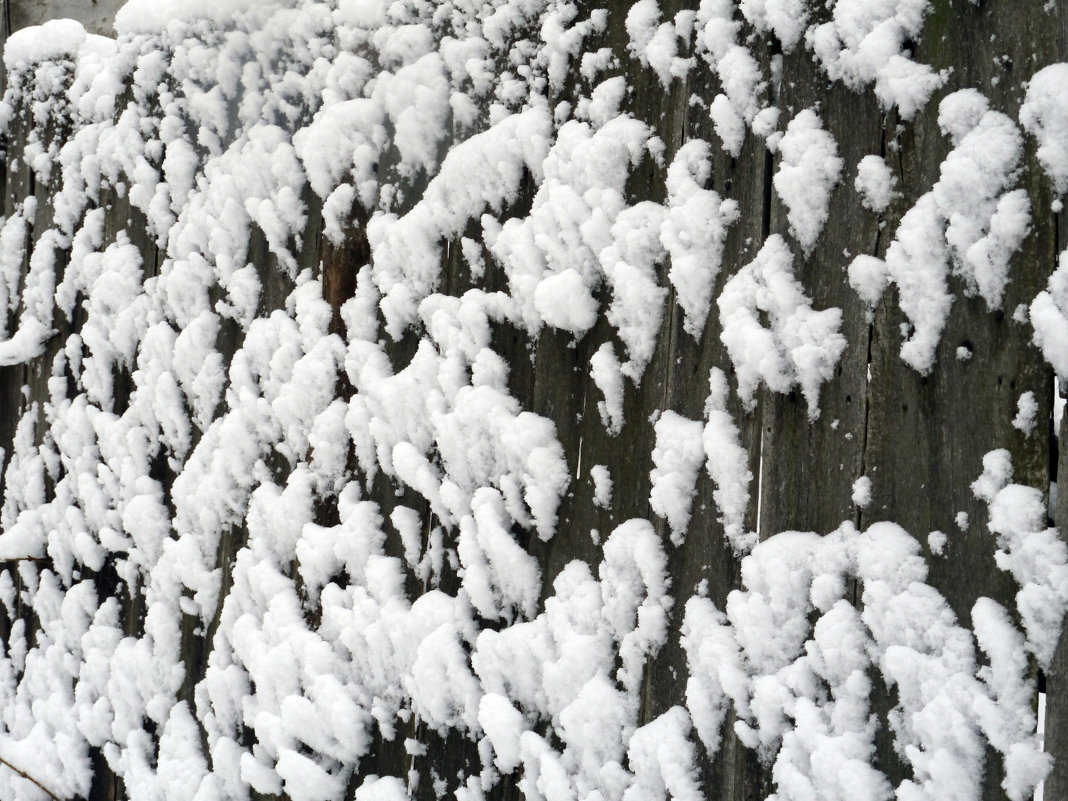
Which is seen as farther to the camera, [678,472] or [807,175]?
[678,472]

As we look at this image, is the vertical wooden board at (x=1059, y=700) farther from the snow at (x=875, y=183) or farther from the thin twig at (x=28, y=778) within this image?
the thin twig at (x=28, y=778)

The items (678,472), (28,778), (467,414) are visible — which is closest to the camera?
(678,472)

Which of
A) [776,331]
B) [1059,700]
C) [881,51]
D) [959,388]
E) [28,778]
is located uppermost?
[881,51]

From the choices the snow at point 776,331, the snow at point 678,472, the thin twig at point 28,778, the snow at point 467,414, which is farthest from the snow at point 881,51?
the thin twig at point 28,778

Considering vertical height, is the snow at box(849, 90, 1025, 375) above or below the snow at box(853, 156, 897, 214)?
below

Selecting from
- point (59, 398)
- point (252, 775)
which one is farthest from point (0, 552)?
point (252, 775)

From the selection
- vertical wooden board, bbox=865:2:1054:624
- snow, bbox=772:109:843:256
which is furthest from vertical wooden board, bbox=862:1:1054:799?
snow, bbox=772:109:843:256

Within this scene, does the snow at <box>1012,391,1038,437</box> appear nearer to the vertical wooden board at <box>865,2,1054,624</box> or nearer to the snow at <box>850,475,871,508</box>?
the vertical wooden board at <box>865,2,1054,624</box>

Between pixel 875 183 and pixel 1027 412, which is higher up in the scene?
pixel 875 183

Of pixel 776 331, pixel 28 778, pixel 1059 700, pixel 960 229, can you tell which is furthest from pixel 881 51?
pixel 28 778

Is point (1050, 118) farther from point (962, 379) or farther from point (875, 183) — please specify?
point (962, 379)

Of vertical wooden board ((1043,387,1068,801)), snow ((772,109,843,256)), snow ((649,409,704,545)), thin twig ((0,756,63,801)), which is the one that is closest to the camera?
vertical wooden board ((1043,387,1068,801))
